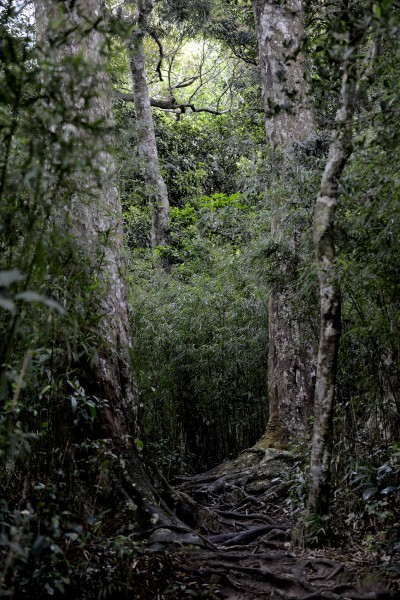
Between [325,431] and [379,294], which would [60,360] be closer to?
[325,431]

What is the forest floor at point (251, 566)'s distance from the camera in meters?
3.20

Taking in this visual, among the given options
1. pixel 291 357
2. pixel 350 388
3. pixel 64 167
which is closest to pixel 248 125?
pixel 291 357

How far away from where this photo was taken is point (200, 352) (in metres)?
7.28

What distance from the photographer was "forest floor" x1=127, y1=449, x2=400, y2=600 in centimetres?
320

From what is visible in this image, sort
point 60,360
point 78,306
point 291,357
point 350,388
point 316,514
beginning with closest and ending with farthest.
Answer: point 78,306, point 60,360, point 316,514, point 350,388, point 291,357

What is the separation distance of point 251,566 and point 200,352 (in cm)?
356

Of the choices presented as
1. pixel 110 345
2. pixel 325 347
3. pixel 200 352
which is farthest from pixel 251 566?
pixel 200 352

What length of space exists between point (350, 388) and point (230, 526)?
143 centimetres

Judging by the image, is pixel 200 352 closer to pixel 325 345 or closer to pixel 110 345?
pixel 325 345

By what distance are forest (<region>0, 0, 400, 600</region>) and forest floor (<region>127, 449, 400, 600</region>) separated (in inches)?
0.5

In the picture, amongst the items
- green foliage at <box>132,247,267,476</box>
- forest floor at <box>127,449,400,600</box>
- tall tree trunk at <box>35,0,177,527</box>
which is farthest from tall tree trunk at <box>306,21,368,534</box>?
green foliage at <box>132,247,267,476</box>

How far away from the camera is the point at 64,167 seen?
2.12m

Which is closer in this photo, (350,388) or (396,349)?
(396,349)

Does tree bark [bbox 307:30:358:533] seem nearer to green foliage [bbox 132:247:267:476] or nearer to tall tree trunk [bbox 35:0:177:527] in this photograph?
tall tree trunk [bbox 35:0:177:527]
